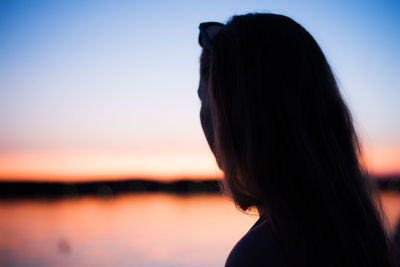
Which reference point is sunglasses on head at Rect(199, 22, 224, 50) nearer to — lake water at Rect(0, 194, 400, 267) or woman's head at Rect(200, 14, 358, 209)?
woman's head at Rect(200, 14, 358, 209)

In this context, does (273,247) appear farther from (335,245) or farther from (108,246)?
(108,246)

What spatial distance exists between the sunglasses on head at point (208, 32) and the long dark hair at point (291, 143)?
71 mm

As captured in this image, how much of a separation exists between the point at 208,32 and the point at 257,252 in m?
1.01

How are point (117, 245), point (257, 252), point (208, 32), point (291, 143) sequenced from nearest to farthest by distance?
point (257, 252), point (291, 143), point (208, 32), point (117, 245)

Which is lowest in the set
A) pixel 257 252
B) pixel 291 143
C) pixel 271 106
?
pixel 257 252

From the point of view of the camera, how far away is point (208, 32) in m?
1.56

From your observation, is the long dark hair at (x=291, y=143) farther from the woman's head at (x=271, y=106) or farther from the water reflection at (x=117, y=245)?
the water reflection at (x=117, y=245)

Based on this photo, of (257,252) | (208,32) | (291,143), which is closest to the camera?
(257,252)

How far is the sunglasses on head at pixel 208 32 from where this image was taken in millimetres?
1475

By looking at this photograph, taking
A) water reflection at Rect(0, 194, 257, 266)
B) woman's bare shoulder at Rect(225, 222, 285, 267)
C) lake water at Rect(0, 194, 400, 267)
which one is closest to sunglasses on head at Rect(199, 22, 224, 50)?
woman's bare shoulder at Rect(225, 222, 285, 267)

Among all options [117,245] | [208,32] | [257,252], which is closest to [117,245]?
[117,245]

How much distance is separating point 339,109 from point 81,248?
98.9 feet

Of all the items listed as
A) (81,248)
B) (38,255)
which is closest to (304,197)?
(38,255)

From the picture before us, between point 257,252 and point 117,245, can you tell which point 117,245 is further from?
point 257,252
